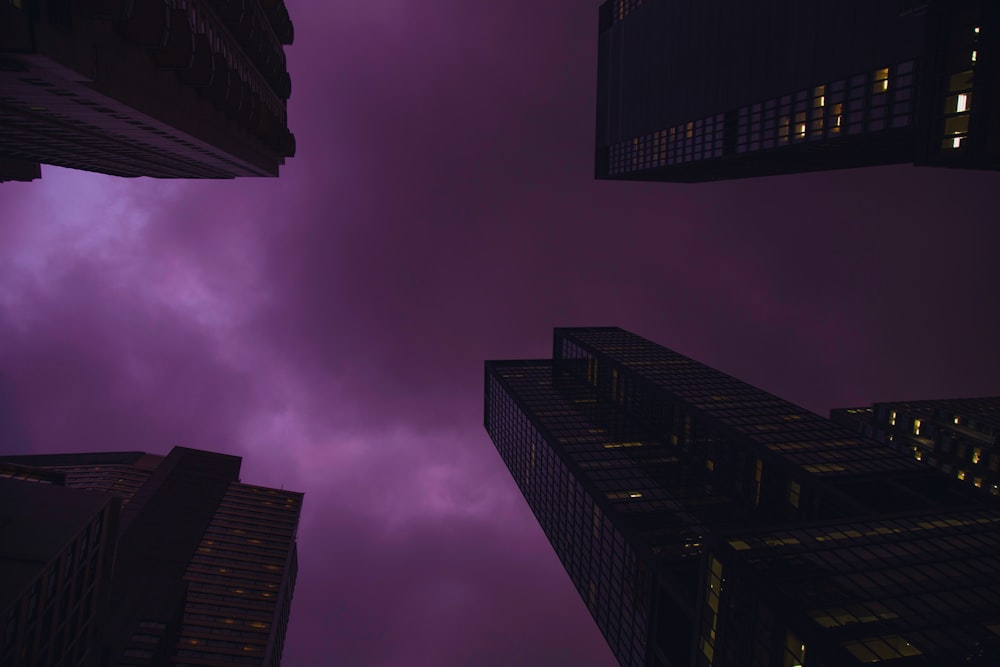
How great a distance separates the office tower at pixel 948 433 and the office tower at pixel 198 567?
150885mm

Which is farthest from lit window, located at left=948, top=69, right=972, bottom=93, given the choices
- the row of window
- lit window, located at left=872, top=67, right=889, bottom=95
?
lit window, located at left=872, top=67, right=889, bottom=95

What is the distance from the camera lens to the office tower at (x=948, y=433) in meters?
108

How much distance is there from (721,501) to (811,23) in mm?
69212

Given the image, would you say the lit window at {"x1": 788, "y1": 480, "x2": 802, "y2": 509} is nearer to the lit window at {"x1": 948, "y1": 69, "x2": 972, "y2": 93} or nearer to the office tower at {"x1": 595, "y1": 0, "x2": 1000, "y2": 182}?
the office tower at {"x1": 595, "y1": 0, "x2": 1000, "y2": 182}

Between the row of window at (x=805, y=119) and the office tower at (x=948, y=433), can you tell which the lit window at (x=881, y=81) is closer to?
the row of window at (x=805, y=119)

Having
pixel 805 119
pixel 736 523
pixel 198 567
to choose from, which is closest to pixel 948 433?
pixel 736 523

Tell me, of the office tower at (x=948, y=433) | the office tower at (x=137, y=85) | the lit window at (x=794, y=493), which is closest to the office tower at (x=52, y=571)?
the office tower at (x=137, y=85)

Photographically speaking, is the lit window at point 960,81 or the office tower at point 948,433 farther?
the office tower at point 948,433

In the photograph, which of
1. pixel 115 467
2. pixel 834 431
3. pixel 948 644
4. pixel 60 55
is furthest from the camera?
pixel 115 467

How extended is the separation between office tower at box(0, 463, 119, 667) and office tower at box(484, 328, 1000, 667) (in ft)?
193

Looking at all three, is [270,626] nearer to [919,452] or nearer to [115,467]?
[115,467]

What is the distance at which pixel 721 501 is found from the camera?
88.4 meters

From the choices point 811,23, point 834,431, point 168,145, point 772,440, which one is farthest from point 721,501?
point 168,145

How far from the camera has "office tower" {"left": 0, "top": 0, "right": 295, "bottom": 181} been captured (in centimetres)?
2681
